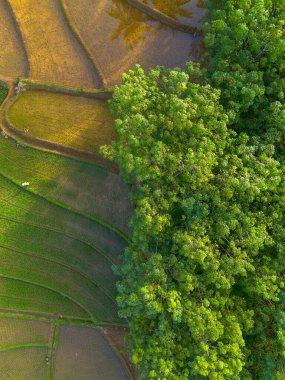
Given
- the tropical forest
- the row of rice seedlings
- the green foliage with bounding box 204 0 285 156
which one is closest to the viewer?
the tropical forest

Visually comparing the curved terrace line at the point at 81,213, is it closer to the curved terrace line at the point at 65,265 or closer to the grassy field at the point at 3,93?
the curved terrace line at the point at 65,265

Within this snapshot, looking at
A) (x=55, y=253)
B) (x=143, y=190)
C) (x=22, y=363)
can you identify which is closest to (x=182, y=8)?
(x=143, y=190)

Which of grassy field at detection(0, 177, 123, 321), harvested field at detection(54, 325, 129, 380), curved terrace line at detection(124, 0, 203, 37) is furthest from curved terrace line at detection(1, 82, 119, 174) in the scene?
harvested field at detection(54, 325, 129, 380)

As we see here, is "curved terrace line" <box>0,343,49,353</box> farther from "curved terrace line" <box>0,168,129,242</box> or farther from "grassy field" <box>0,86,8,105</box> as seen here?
"grassy field" <box>0,86,8,105</box>

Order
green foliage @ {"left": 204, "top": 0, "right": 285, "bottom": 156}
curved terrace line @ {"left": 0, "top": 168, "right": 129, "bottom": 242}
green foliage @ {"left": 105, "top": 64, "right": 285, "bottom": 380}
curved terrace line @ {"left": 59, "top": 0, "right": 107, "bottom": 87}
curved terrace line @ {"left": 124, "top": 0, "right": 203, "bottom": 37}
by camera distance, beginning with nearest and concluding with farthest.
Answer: green foliage @ {"left": 105, "top": 64, "right": 285, "bottom": 380} < green foliage @ {"left": 204, "top": 0, "right": 285, "bottom": 156} < curved terrace line @ {"left": 0, "top": 168, "right": 129, "bottom": 242} < curved terrace line @ {"left": 59, "top": 0, "right": 107, "bottom": 87} < curved terrace line @ {"left": 124, "top": 0, "right": 203, "bottom": 37}

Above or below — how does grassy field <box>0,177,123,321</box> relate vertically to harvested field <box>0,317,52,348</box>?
above

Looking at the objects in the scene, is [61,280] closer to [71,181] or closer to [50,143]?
[71,181]
